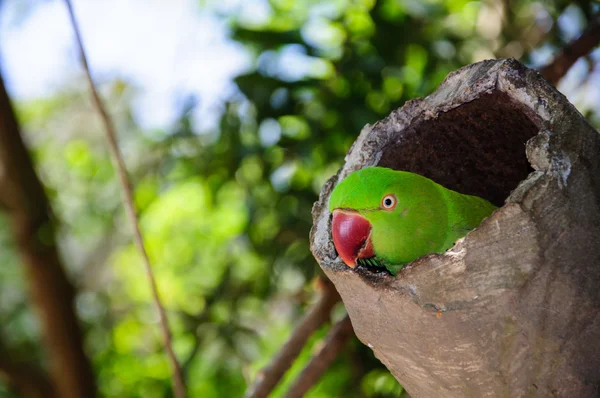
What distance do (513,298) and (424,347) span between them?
0.20 metres

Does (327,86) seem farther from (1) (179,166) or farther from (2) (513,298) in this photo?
(2) (513,298)

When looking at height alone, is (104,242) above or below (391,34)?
below

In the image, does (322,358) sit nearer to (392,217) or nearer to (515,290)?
(392,217)

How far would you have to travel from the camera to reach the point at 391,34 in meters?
2.35

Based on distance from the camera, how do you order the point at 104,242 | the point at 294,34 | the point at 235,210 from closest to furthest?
the point at 294,34 → the point at 235,210 → the point at 104,242

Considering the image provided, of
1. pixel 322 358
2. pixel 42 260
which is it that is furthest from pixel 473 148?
pixel 42 260

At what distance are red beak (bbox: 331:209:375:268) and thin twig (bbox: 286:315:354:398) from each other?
2.28 ft

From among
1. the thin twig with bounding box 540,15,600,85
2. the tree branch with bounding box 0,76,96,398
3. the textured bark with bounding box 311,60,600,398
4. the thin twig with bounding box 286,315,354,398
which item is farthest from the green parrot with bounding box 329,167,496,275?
the tree branch with bounding box 0,76,96,398

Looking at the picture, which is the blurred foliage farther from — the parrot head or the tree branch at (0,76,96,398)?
the parrot head

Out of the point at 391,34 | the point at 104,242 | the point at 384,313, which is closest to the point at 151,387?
the point at 104,242

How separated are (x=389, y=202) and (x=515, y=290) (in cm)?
43

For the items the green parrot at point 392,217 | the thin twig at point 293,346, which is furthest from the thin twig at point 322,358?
the green parrot at point 392,217

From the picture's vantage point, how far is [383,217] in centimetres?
145

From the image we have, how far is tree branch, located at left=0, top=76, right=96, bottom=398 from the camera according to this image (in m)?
3.31
